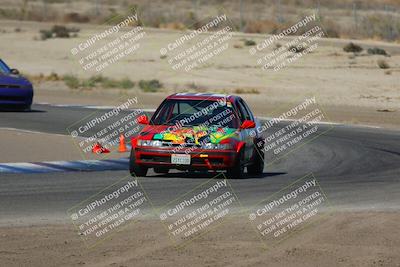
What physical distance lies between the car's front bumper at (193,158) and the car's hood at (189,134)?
0.17 m

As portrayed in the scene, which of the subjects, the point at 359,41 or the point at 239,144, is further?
the point at 359,41

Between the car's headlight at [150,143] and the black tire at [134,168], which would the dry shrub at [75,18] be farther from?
the car's headlight at [150,143]

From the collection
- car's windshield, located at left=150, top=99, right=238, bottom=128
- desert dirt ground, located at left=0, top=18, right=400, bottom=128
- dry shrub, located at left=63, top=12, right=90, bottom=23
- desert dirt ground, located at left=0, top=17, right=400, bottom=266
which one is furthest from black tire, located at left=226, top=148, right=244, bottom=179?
dry shrub, located at left=63, top=12, right=90, bottom=23

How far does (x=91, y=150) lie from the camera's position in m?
21.8

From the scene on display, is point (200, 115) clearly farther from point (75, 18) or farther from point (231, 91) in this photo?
point (75, 18)

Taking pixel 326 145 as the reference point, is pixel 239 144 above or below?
above

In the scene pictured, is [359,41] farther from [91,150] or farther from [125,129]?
[91,150]

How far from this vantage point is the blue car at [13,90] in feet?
94.6

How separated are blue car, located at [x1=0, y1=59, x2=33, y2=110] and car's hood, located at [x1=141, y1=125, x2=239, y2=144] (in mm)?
11841

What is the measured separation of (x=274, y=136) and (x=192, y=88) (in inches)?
588

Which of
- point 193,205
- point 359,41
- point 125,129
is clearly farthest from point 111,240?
point 359,41

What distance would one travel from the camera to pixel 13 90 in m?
29.1

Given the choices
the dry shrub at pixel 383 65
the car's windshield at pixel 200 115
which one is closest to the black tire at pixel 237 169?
the car's windshield at pixel 200 115

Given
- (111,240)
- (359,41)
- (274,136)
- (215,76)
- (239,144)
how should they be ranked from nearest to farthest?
(111,240) < (239,144) < (274,136) < (215,76) < (359,41)
